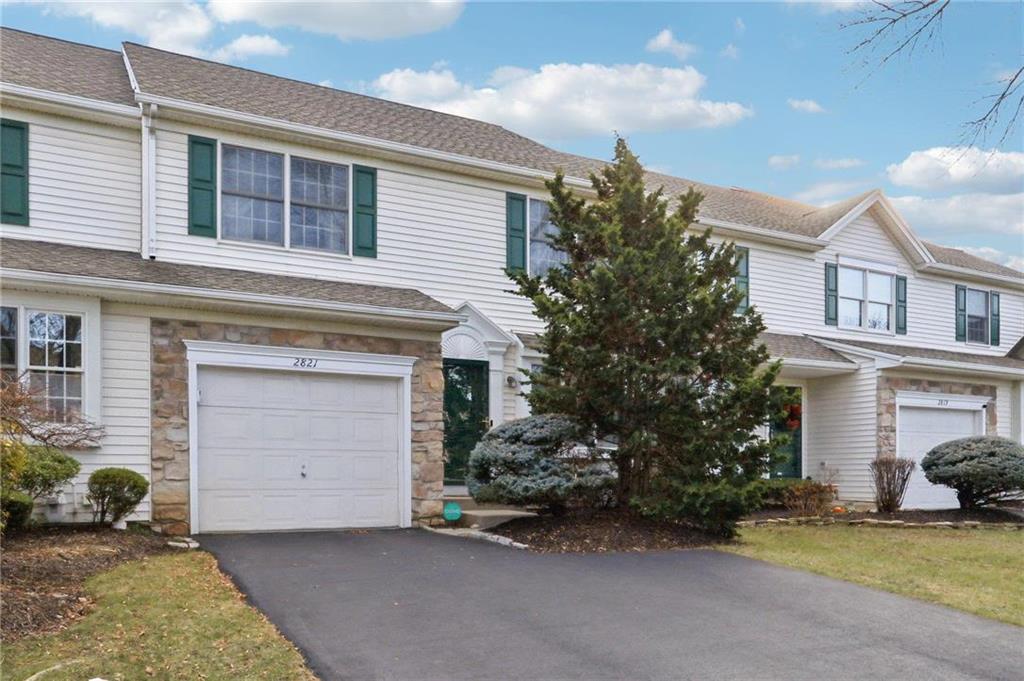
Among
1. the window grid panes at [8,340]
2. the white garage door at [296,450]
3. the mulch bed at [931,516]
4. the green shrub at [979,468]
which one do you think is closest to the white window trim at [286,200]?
the white garage door at [296,450]

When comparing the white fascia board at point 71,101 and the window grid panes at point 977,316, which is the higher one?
the white fascia board at point 71,101

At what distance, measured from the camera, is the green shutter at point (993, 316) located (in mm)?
22688

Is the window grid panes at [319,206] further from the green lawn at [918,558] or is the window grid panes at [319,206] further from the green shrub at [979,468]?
the green shrub at [979,468]

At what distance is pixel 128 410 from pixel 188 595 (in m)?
4.32

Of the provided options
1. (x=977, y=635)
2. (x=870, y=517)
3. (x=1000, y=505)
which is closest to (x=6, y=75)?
(x=977, y=635)

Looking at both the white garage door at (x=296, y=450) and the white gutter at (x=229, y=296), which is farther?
the white garage door at (x=296, y=450)

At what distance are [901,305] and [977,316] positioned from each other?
3001 mm

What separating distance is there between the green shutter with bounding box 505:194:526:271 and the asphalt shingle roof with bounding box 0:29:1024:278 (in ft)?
2.11

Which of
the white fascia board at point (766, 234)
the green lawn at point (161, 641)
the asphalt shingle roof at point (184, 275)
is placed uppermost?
the white fascia board at point (766, 234)

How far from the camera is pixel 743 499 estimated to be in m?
11.1

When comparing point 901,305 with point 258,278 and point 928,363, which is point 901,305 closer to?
point 928,363

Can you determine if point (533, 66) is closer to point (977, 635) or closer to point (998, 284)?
point (977, 635)

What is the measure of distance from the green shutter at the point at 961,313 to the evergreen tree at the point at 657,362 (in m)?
12.7

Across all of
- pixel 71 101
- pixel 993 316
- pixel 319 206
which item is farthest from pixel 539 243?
pixel 993 316
